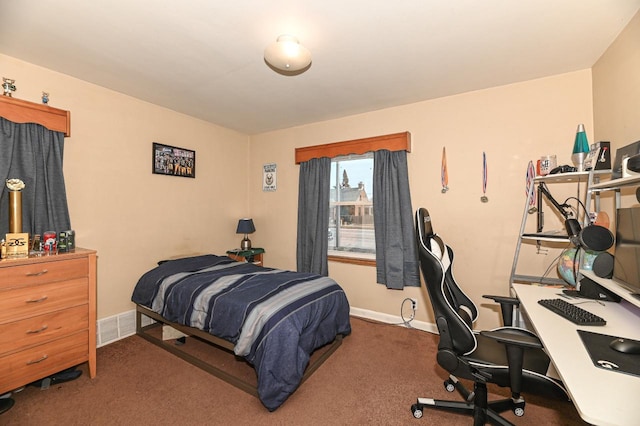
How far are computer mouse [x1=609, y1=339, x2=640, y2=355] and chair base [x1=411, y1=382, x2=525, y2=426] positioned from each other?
A: 0.65 m

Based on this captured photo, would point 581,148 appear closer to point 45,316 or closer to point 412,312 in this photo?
point 412,312

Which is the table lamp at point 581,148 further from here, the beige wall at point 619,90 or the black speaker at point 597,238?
the black speaker at point 597,238

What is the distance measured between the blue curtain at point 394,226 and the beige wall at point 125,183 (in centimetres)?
228

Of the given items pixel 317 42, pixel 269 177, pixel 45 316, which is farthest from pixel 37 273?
pixel 269 177

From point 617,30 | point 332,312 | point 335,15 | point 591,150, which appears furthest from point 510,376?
point 617,30

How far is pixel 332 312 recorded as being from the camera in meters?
2.51

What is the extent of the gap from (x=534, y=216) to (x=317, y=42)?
2.46 m

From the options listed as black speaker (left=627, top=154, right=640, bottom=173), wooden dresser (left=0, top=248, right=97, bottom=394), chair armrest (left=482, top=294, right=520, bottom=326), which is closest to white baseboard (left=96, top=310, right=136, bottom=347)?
wooden dresser (left=0, top=248, right=97, bottom=394)

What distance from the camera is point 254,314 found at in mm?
2004

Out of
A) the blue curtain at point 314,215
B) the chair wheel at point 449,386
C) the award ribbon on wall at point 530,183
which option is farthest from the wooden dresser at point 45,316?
the award ribbon on wall at point 530,183

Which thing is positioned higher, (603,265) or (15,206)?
(15,206)

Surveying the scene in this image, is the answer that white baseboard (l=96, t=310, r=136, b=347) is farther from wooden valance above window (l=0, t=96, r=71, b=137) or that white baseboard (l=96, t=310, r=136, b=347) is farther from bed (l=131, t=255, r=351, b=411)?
wooden valance above window (l=0, t=96, r=71, b=137)

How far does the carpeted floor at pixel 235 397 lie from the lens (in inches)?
69.1

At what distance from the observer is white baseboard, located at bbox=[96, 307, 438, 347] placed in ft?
8.84
